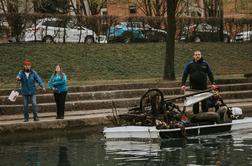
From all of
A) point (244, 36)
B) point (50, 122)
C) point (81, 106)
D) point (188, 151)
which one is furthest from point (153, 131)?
point (244, 36)

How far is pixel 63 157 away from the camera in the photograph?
14.8m

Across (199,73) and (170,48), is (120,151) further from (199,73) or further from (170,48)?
(170,48)

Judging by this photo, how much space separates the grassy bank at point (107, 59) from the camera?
30.5m

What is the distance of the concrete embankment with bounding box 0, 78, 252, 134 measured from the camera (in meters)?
20.1

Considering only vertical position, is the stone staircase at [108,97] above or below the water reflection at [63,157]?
above

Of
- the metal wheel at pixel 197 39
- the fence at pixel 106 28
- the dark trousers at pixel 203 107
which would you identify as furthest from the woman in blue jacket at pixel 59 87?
the metal wheel at pixel 197 39

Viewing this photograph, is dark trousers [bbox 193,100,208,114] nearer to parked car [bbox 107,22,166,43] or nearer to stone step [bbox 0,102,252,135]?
stone step [bbox 0,102,252,135]

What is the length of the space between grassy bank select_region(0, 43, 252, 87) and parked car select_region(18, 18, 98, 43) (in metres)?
0.59

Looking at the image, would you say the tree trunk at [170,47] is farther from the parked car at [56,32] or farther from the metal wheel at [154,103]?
the metal wheel at [154,103]

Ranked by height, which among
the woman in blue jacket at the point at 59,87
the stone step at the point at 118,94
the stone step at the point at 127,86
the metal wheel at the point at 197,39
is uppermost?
the metal wheel at the point at 197,39

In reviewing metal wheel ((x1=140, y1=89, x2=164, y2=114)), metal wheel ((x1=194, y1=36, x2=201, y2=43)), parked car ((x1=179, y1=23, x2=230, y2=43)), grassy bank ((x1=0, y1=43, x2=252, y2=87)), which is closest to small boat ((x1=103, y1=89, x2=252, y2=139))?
metal wheel ((x1=140, y1=89, x2=164, y2=114))

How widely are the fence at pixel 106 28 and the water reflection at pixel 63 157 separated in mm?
16658

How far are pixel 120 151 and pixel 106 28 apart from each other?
2079 cm

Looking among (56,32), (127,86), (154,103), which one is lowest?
(127,86)
